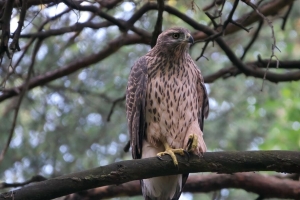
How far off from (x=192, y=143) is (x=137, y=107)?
754 millimetres

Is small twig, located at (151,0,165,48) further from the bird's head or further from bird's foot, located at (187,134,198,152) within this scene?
bird's foot, located at (187,134,198,152)

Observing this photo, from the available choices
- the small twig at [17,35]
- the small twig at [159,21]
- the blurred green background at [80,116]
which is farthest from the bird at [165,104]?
the blurred green background at [80,116]

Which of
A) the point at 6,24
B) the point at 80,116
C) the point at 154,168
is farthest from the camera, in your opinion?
the point at 80,116

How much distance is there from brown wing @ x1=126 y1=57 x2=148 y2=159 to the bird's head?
0.33m

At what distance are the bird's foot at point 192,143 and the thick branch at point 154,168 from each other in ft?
0.75

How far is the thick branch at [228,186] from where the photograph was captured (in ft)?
21.3

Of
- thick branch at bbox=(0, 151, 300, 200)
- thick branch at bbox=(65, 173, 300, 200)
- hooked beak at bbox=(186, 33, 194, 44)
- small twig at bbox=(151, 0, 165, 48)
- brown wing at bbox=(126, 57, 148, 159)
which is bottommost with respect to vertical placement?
thick branch at bbox=(65, 173, 300, 200)

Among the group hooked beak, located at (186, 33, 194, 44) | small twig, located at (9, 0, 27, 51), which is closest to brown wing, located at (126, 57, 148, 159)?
hooked beak, located at (186, 33, 194, 44)

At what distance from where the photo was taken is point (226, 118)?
10.4 metres

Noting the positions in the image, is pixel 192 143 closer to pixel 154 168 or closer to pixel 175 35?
pixel 154 168

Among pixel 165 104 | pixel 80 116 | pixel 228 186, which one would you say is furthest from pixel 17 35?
pixel 80 116

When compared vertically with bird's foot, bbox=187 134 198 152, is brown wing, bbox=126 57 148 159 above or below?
above

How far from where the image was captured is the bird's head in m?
5.40

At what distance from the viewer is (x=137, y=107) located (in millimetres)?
5254
